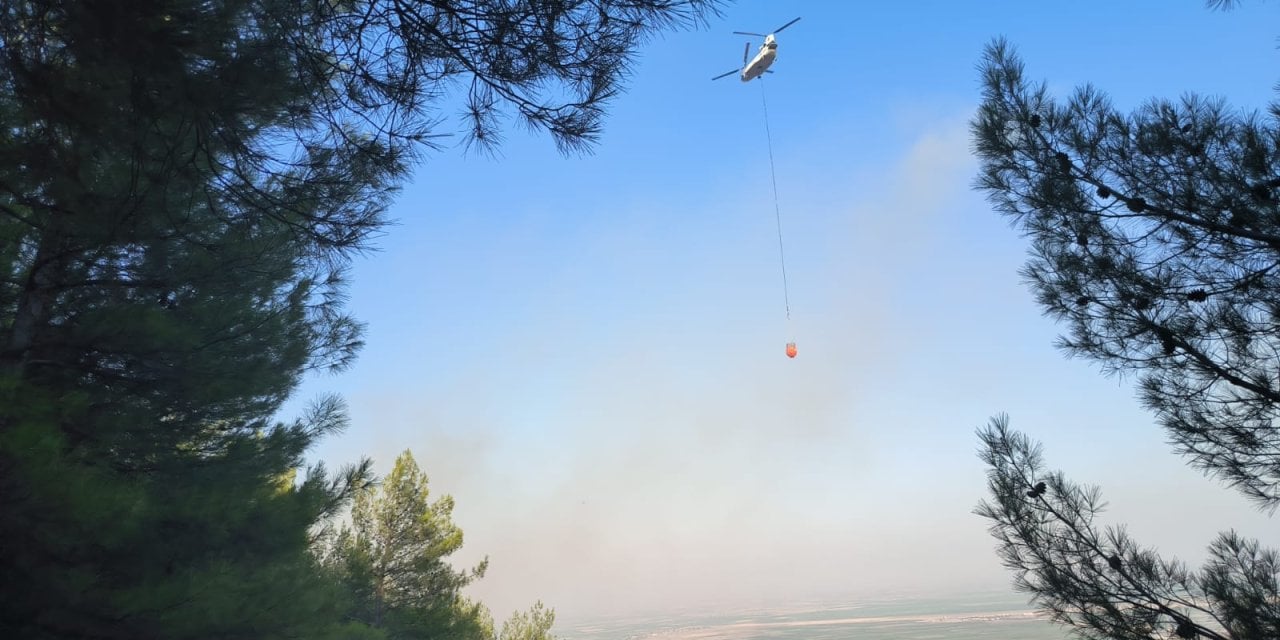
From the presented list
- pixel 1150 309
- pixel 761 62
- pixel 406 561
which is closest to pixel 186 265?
pixel 1150 309

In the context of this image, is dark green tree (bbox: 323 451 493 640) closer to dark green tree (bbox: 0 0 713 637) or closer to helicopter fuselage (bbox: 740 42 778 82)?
dark green tree (bbox: 0 0 713 637)

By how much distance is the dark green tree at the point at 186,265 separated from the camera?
256 centimetres

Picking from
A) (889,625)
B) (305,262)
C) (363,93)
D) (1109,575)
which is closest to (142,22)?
(363,93)

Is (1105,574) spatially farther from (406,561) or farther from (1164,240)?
(406,561)

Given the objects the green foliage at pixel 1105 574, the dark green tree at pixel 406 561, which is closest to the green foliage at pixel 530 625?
the dark green tree at pixel 406 561

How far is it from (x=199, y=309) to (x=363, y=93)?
3.43m

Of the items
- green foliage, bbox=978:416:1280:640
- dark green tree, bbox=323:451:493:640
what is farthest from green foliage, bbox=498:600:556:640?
green foliage, bbox=978:416:1280:640

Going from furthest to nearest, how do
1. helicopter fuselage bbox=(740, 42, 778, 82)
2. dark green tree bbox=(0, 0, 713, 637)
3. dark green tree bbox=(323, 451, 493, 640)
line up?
helicopter fuselage bbox=(740, 42, 778, 82)
dark green tree bbox=(323, 451, 493, 640)
dark green tree bbox=(0, 0, 713, 637)

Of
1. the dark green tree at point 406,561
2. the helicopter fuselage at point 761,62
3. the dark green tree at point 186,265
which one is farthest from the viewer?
the helicopter fuselage at point 761,62

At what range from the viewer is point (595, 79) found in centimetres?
319

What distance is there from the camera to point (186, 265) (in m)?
5.25

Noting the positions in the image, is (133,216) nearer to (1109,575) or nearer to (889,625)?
(1109,575)

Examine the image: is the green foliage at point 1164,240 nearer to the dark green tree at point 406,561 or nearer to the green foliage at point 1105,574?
the green foliage at point 1105,574

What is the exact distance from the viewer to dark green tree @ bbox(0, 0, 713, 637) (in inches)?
101
